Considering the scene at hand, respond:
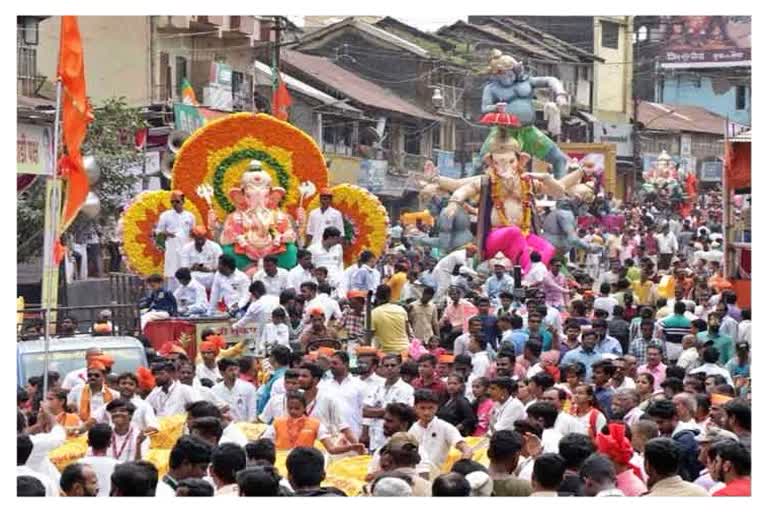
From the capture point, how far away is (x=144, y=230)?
65.8 ft

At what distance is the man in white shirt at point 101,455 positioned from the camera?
995 centimetres

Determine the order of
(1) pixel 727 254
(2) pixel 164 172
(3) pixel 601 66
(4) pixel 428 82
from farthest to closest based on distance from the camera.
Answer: (3) pixel 601 66 → (4) pixel 428 82 → (2) pixel 164 172 → (1) pixel 727 254

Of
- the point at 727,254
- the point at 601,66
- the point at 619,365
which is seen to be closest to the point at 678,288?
the point at 727,254

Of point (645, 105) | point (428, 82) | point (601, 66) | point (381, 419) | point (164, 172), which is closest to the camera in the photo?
point (381, 419)

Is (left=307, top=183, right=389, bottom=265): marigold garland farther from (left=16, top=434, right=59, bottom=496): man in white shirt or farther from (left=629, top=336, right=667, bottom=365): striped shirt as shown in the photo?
(left=16, top=434, right=59, bottom=496): man in white shirt

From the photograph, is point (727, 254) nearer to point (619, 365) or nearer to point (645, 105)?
point (619, 365)

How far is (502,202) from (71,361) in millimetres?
11016

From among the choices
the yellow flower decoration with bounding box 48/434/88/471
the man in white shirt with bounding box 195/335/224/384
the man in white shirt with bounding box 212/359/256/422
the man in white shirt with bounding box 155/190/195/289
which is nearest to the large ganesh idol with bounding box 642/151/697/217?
the man in white shirt with bounding box 155/190/195/289

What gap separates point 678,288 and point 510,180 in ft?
14.1

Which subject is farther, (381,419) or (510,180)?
(510,180)

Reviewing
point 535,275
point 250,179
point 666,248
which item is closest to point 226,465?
point 250,179

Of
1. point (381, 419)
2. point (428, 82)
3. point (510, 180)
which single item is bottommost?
point (381, 419)

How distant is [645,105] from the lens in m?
62.6

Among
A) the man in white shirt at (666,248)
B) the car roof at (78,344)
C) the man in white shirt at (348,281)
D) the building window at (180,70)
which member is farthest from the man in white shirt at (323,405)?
the building window at (180,70)
